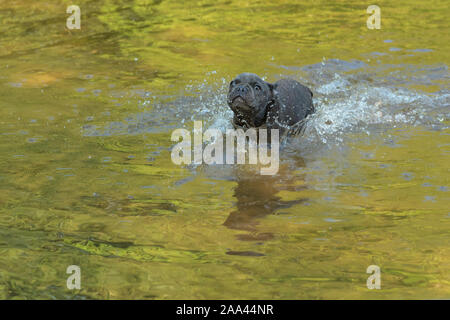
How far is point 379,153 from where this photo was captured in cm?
841

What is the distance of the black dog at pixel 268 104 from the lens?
8562mm

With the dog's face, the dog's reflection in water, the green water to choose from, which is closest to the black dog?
the dog's face

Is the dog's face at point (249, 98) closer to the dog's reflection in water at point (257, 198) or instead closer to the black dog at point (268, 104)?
the black dog at point (268, 104)

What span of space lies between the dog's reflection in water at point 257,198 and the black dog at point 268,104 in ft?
2.59

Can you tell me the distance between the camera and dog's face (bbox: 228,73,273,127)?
851 cm

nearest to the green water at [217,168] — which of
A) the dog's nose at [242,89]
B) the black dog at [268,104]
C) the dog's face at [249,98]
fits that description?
the black dog at [268,104]

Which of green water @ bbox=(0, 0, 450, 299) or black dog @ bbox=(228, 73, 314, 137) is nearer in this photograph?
green water @ bbox=(0, 0, 450, 299)

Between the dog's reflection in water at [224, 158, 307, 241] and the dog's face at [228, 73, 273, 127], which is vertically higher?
the dog's face at [228, 73, 273, 127]

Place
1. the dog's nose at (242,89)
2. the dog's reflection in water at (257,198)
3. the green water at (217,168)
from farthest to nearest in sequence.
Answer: the dog's nose at (242,89)
the dog's reflection in water at (257,198)
the green water at (217,168)

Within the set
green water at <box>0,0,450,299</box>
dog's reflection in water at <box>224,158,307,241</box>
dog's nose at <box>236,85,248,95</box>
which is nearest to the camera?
green water at <box>0,0,450,299</box>

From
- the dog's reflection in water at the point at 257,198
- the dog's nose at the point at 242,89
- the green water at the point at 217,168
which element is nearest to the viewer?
the green water at the point at 217,168

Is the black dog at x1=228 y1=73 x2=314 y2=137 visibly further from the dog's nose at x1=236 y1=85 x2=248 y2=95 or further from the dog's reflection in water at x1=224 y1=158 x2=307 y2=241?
the dog's reflection in water at x1=224 y1=158 x2=307 y2=241

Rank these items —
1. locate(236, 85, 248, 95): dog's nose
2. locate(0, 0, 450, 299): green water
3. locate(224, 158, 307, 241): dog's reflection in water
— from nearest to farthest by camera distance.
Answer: locate(0, 0, 450, 299): green water
locate(224, 158, 307, 241): dog's reflection in water
locate(236, 85, 248, 95): dog's nose
